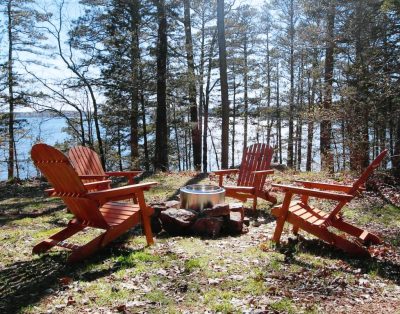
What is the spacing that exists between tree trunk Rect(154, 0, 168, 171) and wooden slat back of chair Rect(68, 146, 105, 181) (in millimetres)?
6169

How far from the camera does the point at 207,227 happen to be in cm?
499

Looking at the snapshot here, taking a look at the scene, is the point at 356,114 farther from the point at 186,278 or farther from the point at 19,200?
the point at 19,200

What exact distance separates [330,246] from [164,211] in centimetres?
218

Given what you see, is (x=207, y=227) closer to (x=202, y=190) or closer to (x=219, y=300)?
(x=202, y=190)

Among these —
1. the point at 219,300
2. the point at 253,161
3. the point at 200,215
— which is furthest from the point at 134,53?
the point at 219,300

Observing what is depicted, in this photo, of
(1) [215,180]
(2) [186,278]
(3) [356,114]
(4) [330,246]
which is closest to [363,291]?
(4) [330,246]

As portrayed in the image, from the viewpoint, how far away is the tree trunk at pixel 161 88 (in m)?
11.6

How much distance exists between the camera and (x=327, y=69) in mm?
12781

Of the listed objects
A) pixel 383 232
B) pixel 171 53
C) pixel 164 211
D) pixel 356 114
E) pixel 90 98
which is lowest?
pixel 383 232

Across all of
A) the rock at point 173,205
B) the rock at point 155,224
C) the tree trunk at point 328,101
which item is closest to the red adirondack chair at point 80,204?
the rock at point 155,224

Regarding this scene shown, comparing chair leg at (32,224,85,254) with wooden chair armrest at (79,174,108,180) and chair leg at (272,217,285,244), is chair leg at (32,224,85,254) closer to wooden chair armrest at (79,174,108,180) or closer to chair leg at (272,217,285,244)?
wooden chair armrest at (79,174,108,180)

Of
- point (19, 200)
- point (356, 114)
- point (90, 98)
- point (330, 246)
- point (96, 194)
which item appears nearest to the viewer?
point (96, 194)

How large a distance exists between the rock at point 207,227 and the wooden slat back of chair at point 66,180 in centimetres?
141

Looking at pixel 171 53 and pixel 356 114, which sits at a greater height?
pixel 171 53
